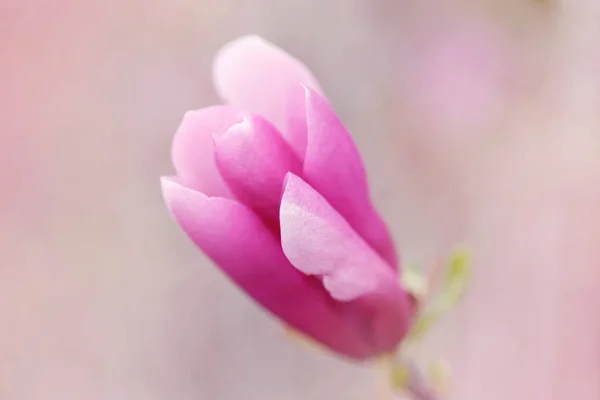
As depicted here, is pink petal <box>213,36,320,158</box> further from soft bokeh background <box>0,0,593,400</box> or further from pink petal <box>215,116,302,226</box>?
soft bokeh background <box>0,0,593,400</box>

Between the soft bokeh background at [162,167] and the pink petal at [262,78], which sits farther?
the soft bokeh background at [162,167]

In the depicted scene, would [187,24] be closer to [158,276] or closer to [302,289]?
[158,276]

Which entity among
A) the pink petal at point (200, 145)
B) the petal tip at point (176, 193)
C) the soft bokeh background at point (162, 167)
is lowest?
the soft bokeh background at point (162, 167)

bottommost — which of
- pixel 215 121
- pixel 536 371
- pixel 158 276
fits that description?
pixel 536 371

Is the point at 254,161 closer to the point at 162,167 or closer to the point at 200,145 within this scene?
the point at 200,145

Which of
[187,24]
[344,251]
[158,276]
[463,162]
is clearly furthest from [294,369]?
[344,251]

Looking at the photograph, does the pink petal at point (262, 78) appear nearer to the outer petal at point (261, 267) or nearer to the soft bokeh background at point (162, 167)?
the outer petal at point (261, 267)

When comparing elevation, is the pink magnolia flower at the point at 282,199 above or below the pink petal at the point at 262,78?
below

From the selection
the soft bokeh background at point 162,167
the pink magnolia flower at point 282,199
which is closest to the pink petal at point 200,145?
the pink magnolia flower at point 282,199
